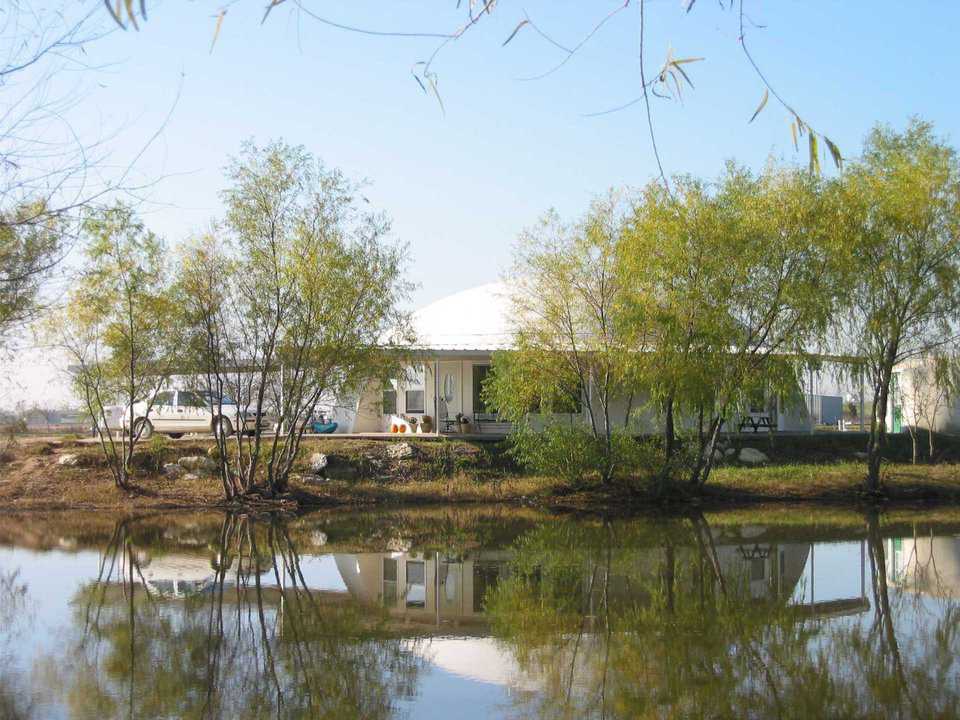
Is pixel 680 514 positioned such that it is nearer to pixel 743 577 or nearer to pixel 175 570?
pixel 743 577

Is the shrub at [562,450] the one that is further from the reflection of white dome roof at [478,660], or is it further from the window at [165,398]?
the reflection of white dome roof at [478,660]

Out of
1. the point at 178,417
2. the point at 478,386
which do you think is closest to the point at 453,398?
the point at 478,386

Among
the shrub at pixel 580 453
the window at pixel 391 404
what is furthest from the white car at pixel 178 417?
the shrub at pixel 580 453

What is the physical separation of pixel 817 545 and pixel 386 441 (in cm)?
1353

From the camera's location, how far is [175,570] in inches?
560

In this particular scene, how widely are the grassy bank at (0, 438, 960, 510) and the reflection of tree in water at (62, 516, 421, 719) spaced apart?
1006 cm

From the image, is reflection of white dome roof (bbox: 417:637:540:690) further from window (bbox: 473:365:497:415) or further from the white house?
window (bbox: 473:365:497:415)

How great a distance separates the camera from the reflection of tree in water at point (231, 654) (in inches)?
297

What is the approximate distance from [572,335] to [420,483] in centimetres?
542

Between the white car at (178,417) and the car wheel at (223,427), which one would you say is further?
the white car at (178,417)

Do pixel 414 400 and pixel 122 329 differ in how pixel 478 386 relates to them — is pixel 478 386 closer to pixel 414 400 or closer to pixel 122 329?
pixel 414 400

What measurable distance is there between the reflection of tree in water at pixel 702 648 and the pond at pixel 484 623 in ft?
0.11

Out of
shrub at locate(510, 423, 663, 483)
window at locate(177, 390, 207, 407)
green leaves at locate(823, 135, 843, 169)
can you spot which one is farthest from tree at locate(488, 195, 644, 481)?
green leaves at locate(823, 135, 843, 169)

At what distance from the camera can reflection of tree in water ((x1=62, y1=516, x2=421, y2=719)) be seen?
7.54 metres
